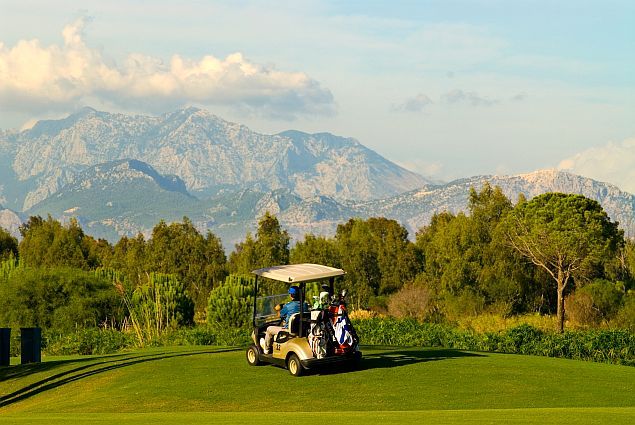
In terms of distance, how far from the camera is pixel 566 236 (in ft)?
239

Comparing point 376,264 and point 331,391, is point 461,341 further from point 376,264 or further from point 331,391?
point 376,264

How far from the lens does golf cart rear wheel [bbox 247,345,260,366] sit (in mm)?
27453

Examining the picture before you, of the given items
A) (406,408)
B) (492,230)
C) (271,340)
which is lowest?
(406,408)

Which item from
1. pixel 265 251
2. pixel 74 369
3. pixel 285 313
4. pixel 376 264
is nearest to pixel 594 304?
pixel 376 264

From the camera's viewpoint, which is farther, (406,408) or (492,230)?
(492,230)

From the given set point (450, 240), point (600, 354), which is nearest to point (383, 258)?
point (450, 240)

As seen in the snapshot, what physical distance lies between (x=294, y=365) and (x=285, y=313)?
4.90 ft

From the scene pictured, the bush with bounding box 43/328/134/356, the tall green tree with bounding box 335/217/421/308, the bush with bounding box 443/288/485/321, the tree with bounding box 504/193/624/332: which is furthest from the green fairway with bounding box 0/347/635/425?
the tall green tree with bounding box 335/217/421/308

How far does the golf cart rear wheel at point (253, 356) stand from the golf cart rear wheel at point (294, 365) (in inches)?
67.8

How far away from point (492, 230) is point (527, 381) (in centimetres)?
6018

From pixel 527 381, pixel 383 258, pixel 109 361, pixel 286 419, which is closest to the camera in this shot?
pixel 286 419

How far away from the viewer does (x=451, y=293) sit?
271ft

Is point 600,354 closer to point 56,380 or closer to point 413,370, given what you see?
point 413,370

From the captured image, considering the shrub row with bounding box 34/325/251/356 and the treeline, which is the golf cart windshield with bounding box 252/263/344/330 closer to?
the shrub row with bounding box 34/325/251/356
